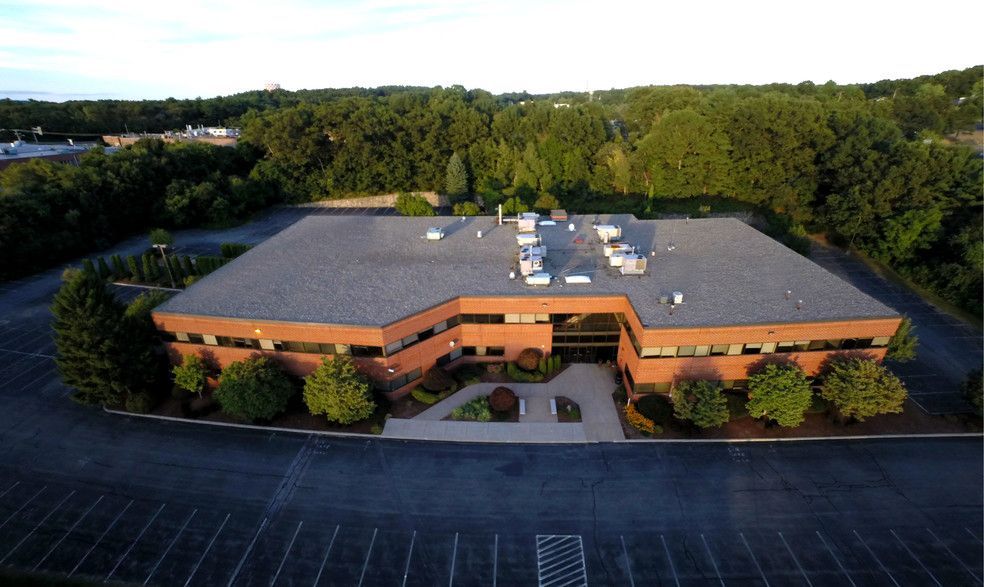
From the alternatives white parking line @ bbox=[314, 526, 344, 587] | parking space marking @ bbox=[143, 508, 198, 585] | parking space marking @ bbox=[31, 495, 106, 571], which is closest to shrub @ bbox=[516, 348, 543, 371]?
white parking line @ bbox=[314, 526, 344, 587]

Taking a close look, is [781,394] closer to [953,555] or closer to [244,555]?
[953,555]

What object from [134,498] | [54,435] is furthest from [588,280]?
[54,435]

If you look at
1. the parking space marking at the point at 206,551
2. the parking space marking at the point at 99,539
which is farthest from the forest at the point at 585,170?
the parking space marking at the point at 206,551

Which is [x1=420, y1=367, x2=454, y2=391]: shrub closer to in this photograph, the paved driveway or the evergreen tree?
the paved driveway

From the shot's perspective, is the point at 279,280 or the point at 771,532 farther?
the point at 279,280

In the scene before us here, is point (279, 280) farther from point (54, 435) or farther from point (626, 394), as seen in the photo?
point (626, 394)
